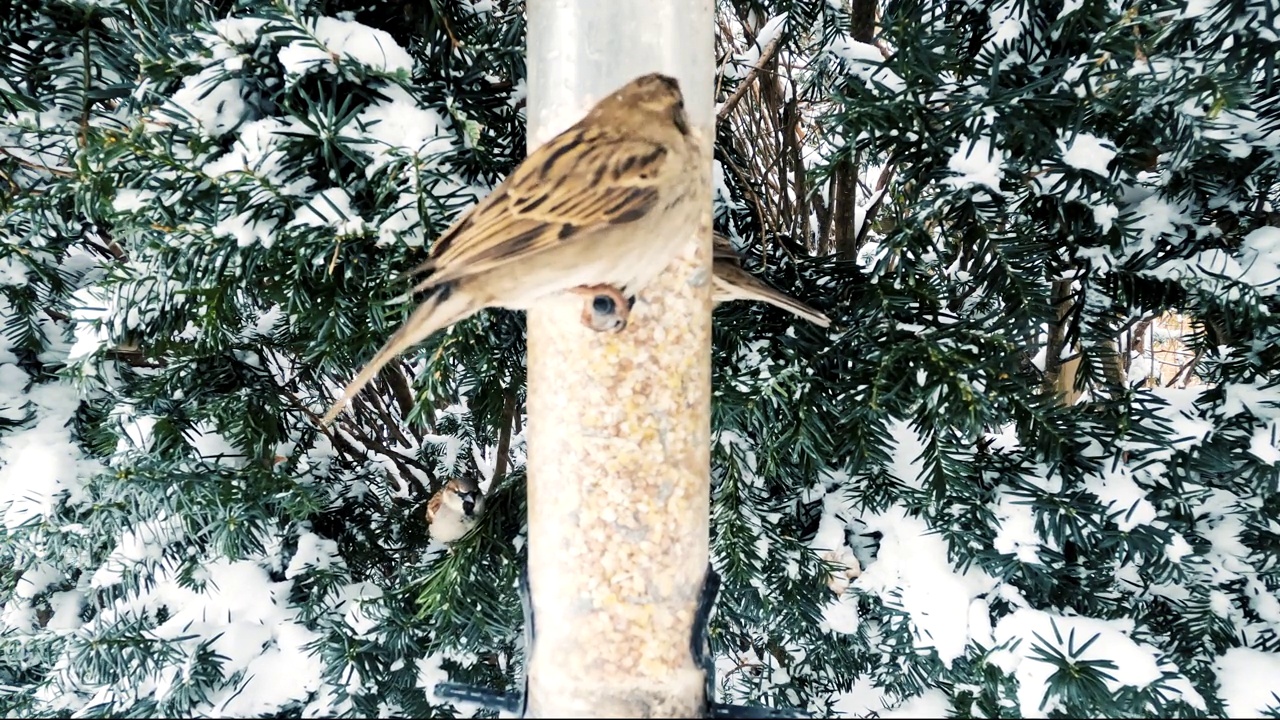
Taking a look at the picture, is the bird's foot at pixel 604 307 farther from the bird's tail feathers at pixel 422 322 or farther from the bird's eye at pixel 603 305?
the bird's tail feathers at pixel 422 322

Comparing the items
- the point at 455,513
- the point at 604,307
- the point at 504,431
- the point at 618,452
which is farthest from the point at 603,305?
the point at 504,431

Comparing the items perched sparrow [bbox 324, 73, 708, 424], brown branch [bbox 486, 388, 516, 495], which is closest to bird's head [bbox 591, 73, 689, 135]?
perched sparrow [bbox 324, 73, 708, 424]

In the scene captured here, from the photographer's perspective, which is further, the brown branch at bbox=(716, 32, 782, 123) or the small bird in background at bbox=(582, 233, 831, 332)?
the brown branch at bbox=(716, 32, 782, 123)

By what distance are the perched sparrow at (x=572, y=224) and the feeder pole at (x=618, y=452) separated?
49 mm

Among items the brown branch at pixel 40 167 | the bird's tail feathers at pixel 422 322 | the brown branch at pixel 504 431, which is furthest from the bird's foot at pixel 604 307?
the brown branch at pixel 40 167

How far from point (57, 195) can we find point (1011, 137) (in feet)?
3.58

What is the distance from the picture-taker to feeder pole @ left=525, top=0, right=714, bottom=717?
0.69 m

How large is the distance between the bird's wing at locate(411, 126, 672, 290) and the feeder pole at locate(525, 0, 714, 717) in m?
0.07

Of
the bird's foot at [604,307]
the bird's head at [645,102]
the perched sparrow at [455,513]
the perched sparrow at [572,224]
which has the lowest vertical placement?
the perched sparrow at [455,513]

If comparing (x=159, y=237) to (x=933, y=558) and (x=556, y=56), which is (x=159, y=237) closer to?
(x=556, y=56)

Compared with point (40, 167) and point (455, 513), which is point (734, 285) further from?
point (40, 167)

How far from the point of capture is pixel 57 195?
0.86 metres

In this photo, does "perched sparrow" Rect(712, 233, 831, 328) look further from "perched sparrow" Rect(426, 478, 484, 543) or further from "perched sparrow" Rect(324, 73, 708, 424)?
"perched sparrow" Rect(426, 478, 484, 543)

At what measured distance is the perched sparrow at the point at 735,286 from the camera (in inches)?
31.2
